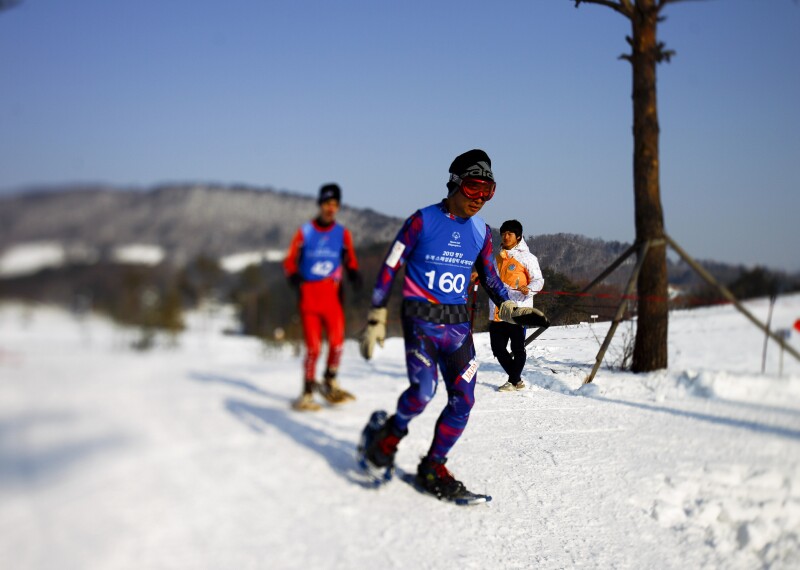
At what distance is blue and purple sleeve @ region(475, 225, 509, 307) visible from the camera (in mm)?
2111

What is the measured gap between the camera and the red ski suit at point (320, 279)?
298cm

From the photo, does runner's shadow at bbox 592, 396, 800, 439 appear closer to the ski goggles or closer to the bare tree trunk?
the bare tree trunk

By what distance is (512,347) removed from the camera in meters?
2.10

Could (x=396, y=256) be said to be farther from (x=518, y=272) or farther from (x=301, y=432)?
(x=301, y=432)

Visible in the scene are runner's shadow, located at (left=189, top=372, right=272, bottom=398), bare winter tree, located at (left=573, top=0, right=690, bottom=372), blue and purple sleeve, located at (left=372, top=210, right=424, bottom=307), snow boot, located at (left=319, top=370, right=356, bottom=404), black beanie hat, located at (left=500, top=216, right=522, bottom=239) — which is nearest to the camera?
bare winter tree, located at (left=573, top=0, right=690, bottom=372)

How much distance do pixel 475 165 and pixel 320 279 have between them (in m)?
1.67

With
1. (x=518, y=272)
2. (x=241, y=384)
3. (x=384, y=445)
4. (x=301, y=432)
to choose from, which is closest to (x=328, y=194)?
(x=518, y=272)

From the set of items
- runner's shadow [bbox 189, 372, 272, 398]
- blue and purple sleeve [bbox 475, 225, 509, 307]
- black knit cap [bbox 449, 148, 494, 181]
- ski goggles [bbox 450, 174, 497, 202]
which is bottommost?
runner's shadow [bbox 189, 372, 272, 398]

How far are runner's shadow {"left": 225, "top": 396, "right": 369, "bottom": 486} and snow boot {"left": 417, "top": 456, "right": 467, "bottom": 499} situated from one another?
305 millimetres

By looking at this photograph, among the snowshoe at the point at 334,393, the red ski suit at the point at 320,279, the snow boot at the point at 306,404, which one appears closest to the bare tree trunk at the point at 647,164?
the red ski suit at the point at 320,279

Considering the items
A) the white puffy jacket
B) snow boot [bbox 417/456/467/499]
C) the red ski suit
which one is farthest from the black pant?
the red ski suit

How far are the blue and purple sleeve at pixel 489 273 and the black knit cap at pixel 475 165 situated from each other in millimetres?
292

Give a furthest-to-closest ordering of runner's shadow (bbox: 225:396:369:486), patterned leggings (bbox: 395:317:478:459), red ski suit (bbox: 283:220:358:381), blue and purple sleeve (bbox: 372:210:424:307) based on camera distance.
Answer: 1. red ski suit (bbox: 283:220:358:381)
2. runner's shadow (bbox: 225:396:369:486)
3. patterned leggings (bbox: 395:317:478:459)
4. blue and purple sleeve (bbox: 372:210:424:307)

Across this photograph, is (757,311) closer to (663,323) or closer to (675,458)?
(663,323)
